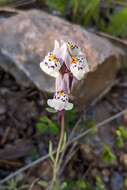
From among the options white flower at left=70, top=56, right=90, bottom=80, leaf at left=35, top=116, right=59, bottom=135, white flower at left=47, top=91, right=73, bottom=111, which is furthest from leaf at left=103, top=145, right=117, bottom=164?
white flower at left=70, top=56, right=90, bottom=80

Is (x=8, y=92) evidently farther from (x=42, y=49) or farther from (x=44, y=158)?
(x=44, y=158)

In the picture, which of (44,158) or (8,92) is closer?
(44,158)

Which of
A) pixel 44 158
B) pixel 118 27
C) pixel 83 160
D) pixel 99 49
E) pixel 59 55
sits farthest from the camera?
pixel 118 27

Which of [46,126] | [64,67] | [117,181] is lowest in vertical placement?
[117,181]

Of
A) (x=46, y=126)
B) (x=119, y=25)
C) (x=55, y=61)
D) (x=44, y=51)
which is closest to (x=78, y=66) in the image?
(x=55, y=61)

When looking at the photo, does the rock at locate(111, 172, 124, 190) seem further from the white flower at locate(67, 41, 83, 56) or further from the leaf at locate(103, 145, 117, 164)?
the white flower at locate(67, 41, 83, 56)

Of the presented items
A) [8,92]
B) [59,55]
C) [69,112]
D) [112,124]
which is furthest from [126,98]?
[59,55]

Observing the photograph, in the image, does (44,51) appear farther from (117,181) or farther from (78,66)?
(78,66)

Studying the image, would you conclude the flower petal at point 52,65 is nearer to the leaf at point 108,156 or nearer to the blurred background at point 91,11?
the leaf at point 108,156
